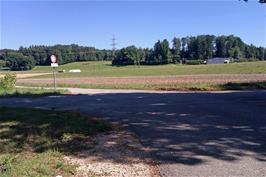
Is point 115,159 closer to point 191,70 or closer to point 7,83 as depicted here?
point 7,83

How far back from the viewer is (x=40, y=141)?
895 centimetres

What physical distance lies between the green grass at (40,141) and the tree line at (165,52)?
12216 centimetres

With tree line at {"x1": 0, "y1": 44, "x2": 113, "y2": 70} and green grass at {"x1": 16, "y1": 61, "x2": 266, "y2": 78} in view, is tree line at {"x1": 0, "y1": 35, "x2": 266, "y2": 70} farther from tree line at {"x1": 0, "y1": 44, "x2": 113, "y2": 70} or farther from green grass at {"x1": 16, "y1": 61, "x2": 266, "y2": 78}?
green grass at {"x1": 16, "y1": 61, "x2": 266, "y2": 78}

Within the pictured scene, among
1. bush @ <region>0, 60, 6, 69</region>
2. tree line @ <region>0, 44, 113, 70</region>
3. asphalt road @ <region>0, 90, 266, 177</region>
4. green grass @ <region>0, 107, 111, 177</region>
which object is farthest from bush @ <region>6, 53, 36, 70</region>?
green grass @ <region>0, 107, 111, 177</region>

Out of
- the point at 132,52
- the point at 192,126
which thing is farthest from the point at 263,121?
the point at 132,52

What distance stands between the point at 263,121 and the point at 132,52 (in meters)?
135

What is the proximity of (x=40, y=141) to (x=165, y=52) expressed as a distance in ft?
453

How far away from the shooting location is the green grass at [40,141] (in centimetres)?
665

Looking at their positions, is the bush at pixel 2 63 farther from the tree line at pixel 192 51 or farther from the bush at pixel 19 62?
the tree line at pixel 192 51

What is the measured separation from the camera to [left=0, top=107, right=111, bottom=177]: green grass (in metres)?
6.65

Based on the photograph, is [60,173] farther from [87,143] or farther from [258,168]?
[258,168]

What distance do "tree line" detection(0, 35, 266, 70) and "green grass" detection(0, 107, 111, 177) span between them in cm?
12216

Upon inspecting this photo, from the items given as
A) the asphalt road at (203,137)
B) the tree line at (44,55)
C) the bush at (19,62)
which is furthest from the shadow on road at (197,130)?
the bush at (19,62)

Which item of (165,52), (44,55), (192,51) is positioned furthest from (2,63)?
(192,51)
